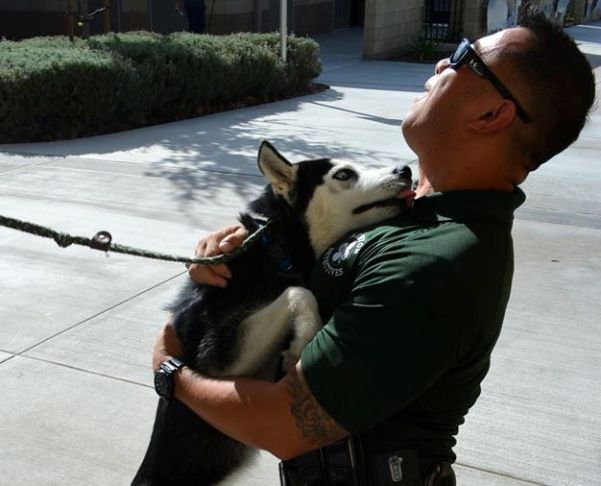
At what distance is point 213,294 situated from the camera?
2.33 metres

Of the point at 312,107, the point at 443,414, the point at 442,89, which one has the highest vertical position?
the point at 442,89

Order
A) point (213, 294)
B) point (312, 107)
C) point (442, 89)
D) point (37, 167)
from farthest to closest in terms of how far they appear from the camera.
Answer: point (312, 107) < point (37, 167) < point (213, 294) < point (442, 89)

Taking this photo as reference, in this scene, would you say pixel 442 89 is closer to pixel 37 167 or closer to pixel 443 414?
pixel 443 414

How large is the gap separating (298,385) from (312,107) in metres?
11.7

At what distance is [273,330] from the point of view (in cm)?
228

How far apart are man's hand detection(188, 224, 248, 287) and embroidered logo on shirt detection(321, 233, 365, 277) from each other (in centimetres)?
36

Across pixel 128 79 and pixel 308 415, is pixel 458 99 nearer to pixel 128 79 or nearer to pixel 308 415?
pixel 308 415

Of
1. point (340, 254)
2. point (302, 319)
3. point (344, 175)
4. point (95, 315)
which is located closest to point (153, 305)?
point (95, 315)

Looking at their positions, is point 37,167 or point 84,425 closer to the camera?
point 84,425

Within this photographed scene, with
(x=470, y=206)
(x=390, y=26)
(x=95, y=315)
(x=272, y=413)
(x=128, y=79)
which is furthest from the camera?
(x=390, y=26)

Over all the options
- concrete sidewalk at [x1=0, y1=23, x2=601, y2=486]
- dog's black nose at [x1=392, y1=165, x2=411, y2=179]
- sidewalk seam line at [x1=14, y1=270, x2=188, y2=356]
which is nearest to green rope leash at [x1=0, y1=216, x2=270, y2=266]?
dog's black nose at [x1=392, y1=165, x2=411, y2=179]

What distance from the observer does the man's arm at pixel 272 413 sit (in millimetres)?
1732

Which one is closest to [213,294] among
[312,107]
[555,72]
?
[555,72]

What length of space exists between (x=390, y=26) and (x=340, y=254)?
19.4 m
